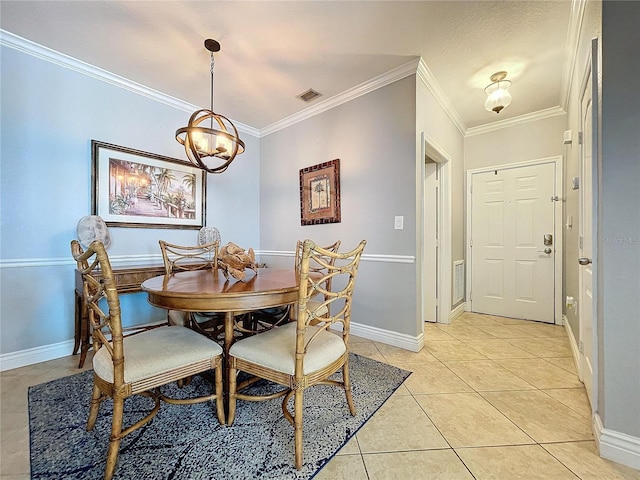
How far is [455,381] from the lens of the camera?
1846mm

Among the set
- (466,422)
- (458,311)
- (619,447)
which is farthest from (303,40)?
(458,311)

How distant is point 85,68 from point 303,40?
2044mm

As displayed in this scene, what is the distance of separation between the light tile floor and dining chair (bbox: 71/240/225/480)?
1.51ft

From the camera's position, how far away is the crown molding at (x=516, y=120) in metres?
3.11

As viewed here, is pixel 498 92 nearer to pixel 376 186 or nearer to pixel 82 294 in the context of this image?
pixel 376 186

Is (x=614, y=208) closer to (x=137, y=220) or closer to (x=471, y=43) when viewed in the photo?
(x=471, y=43)

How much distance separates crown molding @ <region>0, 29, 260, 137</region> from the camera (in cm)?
206

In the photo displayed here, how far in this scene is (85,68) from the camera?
238 cm

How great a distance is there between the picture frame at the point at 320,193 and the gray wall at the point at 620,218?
2062 mm

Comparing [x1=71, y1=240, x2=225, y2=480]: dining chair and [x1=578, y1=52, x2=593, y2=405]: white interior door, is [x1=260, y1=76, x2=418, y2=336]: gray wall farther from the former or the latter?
[x1=71, y1=240, x2=225, y2=480]: dining chair

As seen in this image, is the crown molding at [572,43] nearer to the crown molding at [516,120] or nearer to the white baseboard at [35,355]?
the crown molding at [516,120]

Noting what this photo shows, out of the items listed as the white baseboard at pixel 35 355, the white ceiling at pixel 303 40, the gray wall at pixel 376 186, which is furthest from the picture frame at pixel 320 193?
the white baseboard at pixel 35 355

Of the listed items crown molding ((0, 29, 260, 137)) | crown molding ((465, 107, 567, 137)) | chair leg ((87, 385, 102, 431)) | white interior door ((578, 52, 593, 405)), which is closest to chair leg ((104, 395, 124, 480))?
chair leg ((87, 385, 102, 431))

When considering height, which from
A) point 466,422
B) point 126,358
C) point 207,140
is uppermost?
point 207,140
